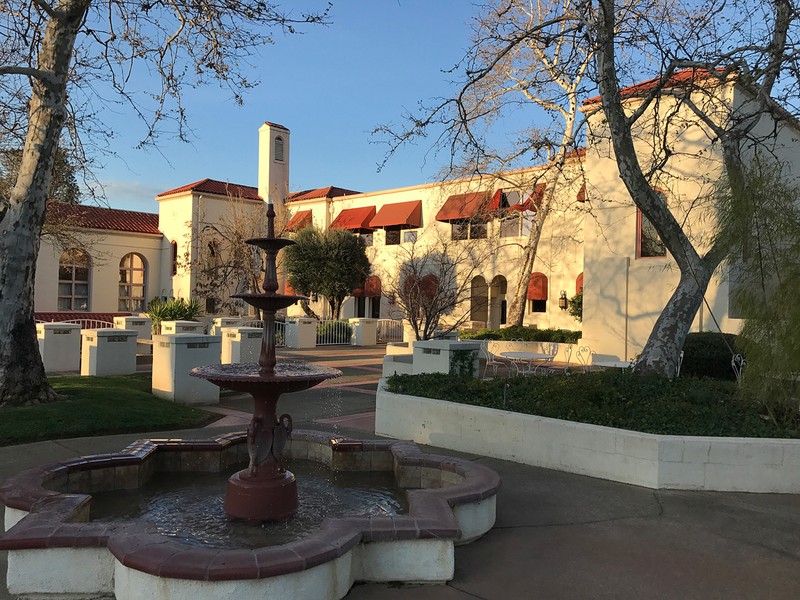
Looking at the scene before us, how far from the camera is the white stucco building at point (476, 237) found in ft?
56.1

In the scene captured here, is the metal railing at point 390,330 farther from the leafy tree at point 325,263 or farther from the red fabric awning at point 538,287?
the red fabric awning at point 538,287

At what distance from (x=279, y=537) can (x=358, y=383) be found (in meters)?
9.62

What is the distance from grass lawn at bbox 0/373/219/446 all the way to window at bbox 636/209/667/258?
12855 mm

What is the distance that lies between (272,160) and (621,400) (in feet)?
98.3

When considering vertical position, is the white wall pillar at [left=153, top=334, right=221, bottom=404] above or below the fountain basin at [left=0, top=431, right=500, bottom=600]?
above

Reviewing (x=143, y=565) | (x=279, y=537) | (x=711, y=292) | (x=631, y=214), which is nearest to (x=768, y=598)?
(x=279, y=537)

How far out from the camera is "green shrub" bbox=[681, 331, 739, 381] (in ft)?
41.8

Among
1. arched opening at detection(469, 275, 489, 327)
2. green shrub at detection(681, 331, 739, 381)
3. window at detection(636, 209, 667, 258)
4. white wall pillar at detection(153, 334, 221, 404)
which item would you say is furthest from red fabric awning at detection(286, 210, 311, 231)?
green shrub at detection(681, 331, 739, 381)

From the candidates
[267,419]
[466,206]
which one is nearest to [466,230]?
[466,206]

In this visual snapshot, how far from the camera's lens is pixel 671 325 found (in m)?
8.98

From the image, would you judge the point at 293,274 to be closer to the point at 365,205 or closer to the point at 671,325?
the point at 365,205

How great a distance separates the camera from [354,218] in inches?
1320

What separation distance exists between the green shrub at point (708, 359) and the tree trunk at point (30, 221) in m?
12.0

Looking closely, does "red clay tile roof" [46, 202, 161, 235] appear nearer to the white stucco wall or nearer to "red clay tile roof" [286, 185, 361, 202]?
the white stucco wall
